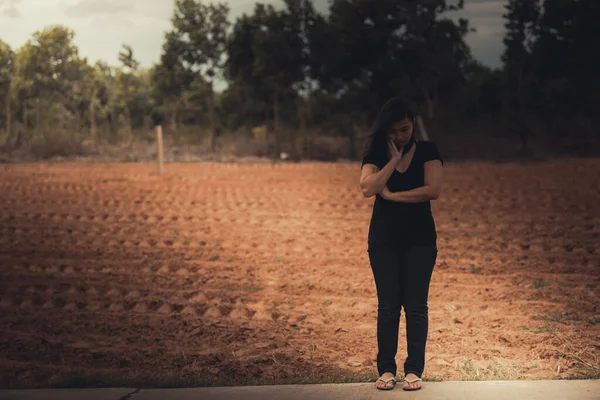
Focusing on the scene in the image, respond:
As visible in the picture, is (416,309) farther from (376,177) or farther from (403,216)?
(376,177)

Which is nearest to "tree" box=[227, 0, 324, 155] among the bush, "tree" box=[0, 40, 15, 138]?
the bush

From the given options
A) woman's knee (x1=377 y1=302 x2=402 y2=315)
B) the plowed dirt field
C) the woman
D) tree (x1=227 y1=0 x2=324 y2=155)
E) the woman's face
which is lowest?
the plowed dirt field

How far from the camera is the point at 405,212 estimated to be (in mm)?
3855

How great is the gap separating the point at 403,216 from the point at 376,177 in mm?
269

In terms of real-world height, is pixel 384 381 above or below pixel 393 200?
below

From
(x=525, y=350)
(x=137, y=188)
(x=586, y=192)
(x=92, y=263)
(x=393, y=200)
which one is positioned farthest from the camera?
(x=137, y=188)

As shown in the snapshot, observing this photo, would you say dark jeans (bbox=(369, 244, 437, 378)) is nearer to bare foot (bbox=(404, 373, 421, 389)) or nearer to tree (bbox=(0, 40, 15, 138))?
bare foot (bbox=(404, 373, 421, 389))

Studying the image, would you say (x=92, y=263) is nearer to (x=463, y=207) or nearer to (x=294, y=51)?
(x=463, y=207)

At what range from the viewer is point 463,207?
13852 millimetres

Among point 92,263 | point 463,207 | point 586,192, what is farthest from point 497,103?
point 92,263

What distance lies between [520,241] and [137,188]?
1112cm

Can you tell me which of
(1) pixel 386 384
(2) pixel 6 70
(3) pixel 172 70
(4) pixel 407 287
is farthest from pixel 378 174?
(2) pixel 6 70

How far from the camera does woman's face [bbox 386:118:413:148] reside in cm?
383

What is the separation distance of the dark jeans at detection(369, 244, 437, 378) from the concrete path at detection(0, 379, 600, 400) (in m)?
0.22
